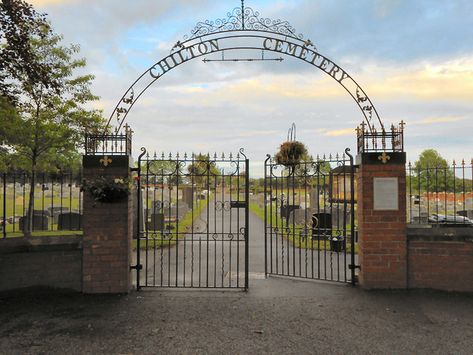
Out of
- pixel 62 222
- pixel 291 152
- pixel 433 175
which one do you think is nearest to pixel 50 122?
pixel 62 222

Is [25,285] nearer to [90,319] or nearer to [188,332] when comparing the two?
[90,319]

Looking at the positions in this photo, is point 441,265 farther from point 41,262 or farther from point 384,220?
point 41,262


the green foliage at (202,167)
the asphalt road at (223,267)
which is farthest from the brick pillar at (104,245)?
the green foliage at (202,167)

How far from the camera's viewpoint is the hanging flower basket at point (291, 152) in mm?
13797

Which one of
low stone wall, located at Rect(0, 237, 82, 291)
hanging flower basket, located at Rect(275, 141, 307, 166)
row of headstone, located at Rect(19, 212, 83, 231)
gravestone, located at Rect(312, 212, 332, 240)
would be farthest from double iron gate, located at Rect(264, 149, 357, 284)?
row of headstone, located at Rect(19, 212, 83, 231)

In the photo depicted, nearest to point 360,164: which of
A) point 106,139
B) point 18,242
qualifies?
point 106,139

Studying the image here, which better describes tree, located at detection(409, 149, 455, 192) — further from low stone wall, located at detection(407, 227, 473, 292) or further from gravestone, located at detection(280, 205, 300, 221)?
gravestone, located at detection(280, 205, 300, 221)

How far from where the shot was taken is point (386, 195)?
21.4ft

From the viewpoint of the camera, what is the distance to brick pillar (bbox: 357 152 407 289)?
256 inches

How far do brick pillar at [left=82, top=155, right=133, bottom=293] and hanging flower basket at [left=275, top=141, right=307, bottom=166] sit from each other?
816cm

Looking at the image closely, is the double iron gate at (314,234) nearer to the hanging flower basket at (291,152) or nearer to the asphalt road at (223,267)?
the asphalt road at (223,267)

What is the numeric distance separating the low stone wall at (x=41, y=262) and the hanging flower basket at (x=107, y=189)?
0.84m

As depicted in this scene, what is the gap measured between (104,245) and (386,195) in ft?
15.1

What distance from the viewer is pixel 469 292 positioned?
21.0 ft
